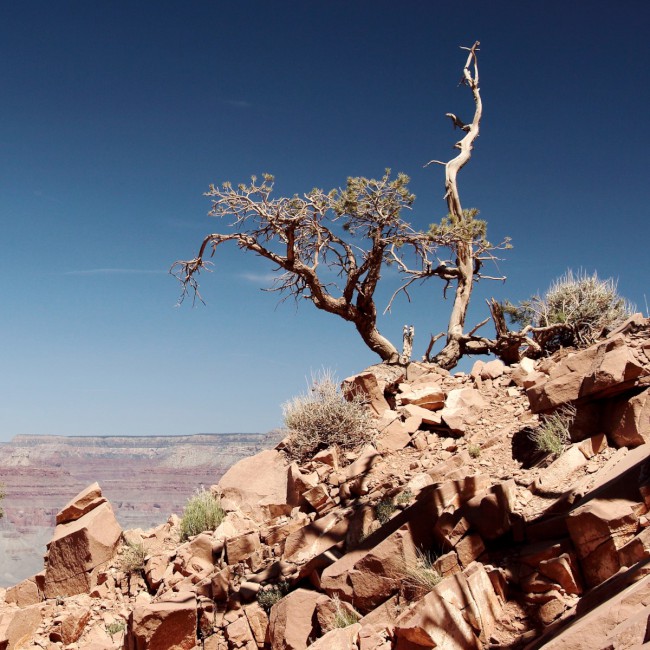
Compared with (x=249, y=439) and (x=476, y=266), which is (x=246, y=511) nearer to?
(x=476, y=266)

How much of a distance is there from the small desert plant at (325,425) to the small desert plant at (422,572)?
4523 mm

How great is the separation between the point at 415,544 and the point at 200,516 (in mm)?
4427

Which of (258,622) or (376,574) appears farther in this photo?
(258,622)

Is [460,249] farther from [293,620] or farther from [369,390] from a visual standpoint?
[293,620]

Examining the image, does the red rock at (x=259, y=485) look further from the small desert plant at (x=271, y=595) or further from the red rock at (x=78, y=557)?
the small desert plant at (x=271, y=595)

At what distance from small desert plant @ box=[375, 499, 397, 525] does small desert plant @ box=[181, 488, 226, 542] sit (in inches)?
118

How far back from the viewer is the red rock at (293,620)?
5855 millimetres

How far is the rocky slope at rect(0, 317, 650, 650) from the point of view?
4.78 m

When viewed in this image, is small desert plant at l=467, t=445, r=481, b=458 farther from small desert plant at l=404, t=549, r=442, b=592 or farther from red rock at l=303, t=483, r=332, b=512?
small desert plant at l=404, t=549, r=442, b=592

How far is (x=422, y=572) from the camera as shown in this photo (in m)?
5.48

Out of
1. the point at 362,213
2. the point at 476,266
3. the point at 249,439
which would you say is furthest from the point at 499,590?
the point at 249,439

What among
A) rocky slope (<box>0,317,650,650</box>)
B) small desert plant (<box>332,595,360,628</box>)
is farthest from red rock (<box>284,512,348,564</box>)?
small desert plant (<box>332,595,360,628</box>)

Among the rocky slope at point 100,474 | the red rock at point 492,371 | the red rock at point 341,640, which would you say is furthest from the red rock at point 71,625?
the rocky slope at point 100,474

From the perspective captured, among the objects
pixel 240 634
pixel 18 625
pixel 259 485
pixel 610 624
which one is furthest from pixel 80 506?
pixel 610 624
